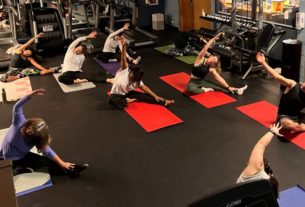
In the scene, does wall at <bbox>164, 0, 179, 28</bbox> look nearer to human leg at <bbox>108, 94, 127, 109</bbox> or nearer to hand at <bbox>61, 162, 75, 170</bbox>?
human leg at <bbox>108, 94, 127, 109</bbox>

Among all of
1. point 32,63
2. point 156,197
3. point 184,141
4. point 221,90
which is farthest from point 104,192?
point 32,63

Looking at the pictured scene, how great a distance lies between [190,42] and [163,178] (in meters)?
5.09

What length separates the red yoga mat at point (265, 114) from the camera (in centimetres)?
489

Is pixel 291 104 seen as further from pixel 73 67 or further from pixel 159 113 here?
pixel 73 67

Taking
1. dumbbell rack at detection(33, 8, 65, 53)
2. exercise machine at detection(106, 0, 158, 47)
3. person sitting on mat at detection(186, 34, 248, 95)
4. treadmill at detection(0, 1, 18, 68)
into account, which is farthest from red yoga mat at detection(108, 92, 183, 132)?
dumbbell rack at detection(33, 8, 65, 53)

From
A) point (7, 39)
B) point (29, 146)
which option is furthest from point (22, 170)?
point (7, 39)

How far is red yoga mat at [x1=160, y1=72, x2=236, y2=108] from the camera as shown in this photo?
19.8ft

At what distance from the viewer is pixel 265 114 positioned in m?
5.56

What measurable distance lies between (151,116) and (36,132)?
2243 mm

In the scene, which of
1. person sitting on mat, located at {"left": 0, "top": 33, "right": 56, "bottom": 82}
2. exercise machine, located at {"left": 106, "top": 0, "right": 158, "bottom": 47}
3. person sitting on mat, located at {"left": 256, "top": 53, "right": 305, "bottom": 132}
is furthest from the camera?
exercise machine, located at {"left": 106, "top": 0, "right": 158, "bottom": 47}

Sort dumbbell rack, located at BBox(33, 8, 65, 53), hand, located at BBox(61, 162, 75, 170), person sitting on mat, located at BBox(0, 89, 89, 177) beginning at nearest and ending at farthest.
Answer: person sitting on mat, located at BBox(0, 89, 89, 177) → hand, located at BBox(61, 162, 75, 170) → dumbbell rack, located at BBox(33, 8, 65, 53)

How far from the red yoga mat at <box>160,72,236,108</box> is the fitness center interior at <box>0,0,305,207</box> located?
0.06 feet

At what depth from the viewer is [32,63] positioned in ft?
25.5

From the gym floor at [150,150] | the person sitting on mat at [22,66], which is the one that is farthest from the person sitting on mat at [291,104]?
the person sitting on mat at [22,66]
